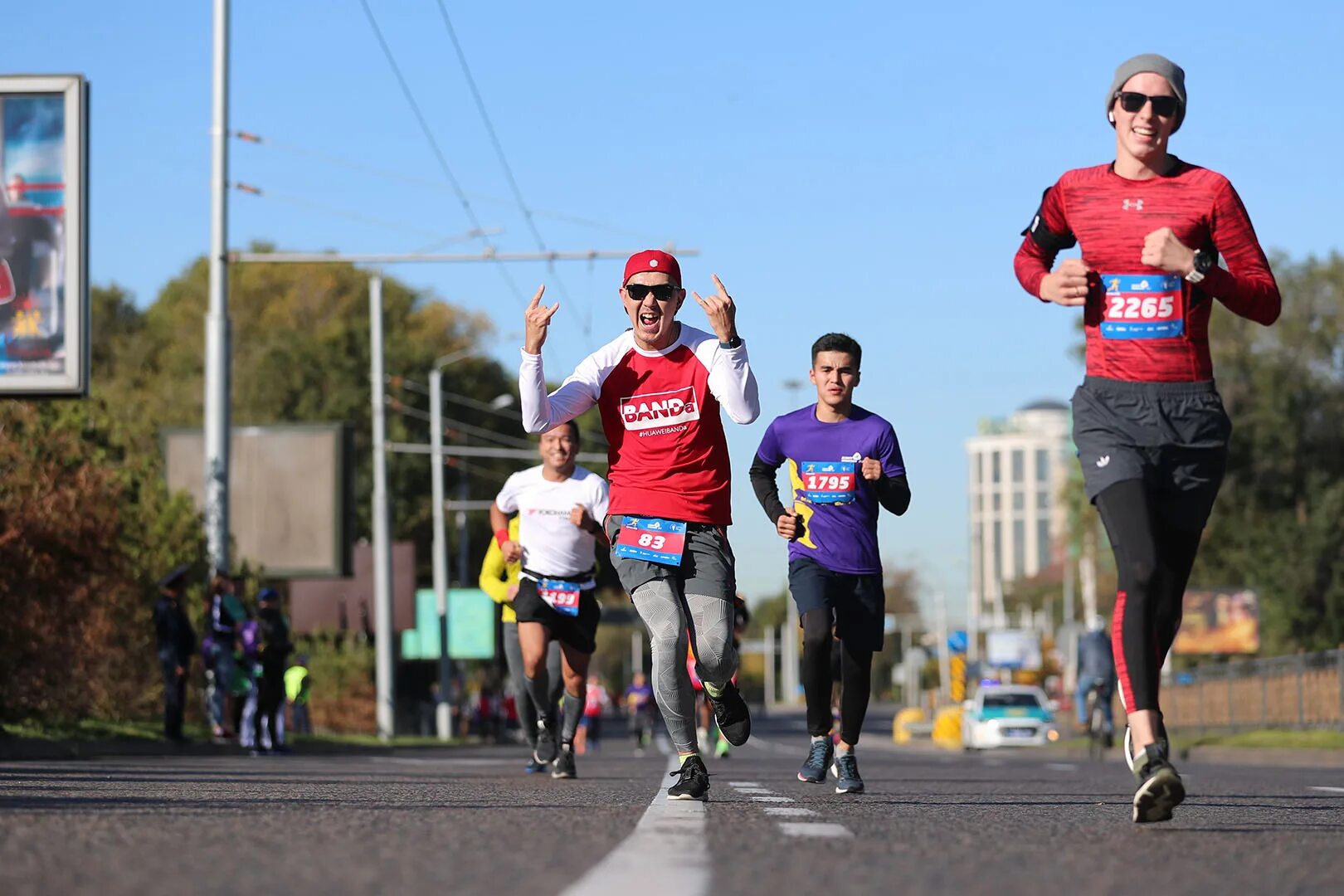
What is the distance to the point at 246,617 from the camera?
24.1 metres

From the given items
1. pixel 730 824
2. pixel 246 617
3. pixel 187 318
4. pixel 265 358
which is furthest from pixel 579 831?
pixel 187 318

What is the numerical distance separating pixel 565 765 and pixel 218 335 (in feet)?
52.1

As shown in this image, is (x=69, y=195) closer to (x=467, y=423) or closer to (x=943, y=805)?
(x=943, y=805)

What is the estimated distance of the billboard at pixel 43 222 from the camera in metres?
21.1

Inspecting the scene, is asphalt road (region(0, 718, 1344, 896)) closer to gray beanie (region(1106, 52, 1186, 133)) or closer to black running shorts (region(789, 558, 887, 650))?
black running shorts (region(789, 558, 887, 650))

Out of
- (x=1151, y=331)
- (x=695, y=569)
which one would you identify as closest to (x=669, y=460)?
(x=695, y=569)

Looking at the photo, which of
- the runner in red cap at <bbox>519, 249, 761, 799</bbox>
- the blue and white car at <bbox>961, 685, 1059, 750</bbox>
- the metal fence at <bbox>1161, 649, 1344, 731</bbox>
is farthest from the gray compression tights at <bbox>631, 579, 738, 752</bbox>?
the blue and white car at <bbox>961, 685, 1059, 750</bbox>

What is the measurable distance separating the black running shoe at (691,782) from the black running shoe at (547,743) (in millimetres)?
4384

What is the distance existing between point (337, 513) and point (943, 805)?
28892 millimetres

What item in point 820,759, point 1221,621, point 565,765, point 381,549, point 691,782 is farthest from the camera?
point 1221,621

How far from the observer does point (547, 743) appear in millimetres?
13445

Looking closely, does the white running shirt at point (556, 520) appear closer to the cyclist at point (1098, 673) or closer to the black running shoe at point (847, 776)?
the black running shoe at point (847, 776)

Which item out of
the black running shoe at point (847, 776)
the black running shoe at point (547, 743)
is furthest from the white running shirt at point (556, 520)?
the black running shoe at point (847, 776)

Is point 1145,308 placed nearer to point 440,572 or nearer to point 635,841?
point 635,841
